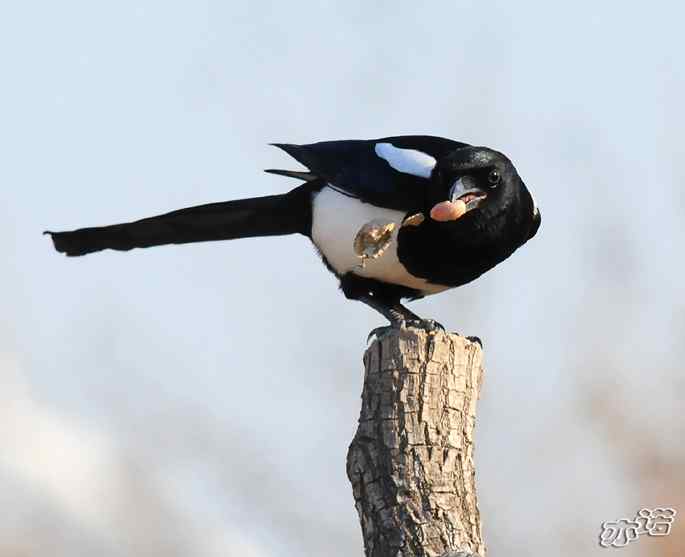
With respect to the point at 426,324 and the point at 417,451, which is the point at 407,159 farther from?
the point at 417,451

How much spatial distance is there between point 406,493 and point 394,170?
180 centimetres

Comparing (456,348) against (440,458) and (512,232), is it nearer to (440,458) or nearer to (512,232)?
(440,458)

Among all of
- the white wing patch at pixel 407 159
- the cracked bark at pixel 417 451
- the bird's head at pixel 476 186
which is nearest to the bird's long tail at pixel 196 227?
the white wing patch at pixel 407 159

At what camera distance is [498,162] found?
5156mm

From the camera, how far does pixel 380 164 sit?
5.39m

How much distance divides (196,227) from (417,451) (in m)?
2.46

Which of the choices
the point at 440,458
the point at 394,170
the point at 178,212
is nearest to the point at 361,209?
the point at 394,170

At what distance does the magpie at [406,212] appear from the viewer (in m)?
5.13

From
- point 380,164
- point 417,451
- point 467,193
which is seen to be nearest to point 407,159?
point 380,164

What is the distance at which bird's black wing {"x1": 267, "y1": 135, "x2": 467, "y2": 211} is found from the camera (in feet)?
17.1

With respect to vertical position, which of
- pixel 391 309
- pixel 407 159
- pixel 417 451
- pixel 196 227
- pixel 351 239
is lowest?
pixel 417 451

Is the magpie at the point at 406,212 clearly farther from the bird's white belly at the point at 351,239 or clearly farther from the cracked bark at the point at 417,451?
the cracked bark at the point at 417,451

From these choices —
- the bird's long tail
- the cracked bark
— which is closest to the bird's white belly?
the bird's long tail

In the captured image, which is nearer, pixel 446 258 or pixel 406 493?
pixel 406 493
